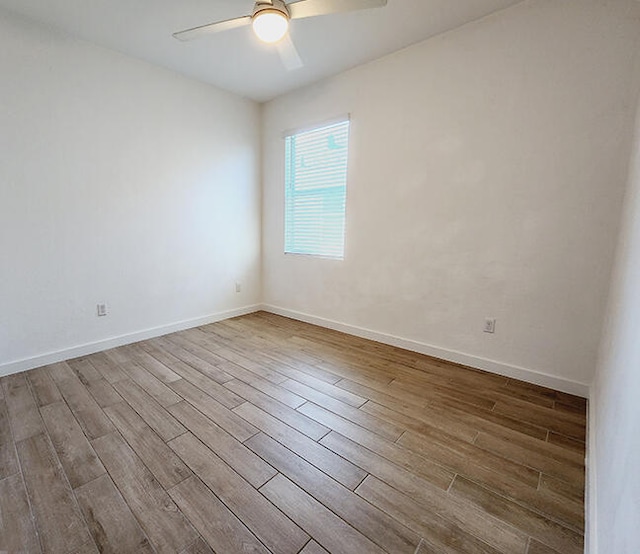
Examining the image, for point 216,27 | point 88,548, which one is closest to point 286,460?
point 88,548

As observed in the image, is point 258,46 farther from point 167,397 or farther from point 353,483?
point 353,483

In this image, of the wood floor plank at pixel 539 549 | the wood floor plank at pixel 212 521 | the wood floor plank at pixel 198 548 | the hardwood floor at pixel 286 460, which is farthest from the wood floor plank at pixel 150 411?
the wood floor plank at pixel 539 549

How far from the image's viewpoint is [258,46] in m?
2.49

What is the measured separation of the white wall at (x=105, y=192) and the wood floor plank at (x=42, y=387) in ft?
0.46

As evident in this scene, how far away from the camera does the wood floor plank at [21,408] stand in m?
1.61

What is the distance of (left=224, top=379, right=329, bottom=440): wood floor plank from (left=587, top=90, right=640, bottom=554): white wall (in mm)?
1124

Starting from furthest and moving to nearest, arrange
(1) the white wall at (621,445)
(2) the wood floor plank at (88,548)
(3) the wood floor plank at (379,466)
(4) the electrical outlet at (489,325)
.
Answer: (4) the electrical outlet at (489,325) < (3) the wood floor plank at (379,466) < (2) the wood floor plank at (88,548) < (1) the white wall at (621,445)

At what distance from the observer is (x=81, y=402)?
6.16 feet

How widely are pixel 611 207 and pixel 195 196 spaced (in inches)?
136

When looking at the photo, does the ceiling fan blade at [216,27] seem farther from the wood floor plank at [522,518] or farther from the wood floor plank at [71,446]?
the wood floor plank at [522,518]

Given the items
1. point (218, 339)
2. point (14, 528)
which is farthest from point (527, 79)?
point (14, 528)

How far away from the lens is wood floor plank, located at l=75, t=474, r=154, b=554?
103 cm

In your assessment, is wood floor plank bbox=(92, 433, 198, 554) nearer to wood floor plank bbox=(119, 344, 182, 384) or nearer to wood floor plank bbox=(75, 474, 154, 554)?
wood floor plank bbox=(75, 474, 154, 554)

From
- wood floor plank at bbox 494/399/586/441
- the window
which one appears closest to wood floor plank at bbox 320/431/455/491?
wood floor plank at bbox 494/399/586/441
